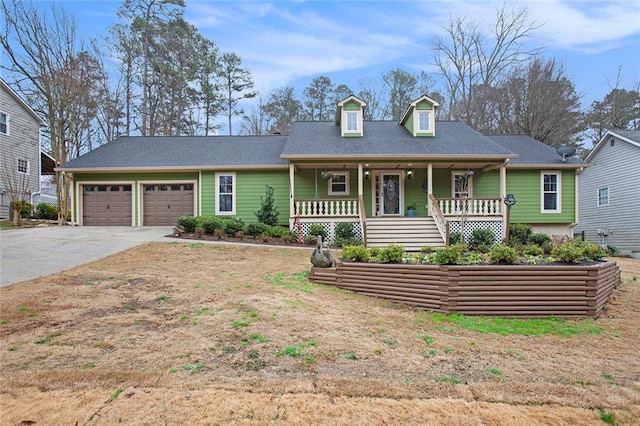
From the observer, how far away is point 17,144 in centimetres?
1928

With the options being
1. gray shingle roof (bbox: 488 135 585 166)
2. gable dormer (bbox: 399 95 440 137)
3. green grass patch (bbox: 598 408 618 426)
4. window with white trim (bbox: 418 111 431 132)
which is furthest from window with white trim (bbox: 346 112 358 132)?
green grass patch (bbox: 598 408 618 426)

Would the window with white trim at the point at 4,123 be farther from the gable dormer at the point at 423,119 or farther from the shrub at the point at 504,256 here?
the shrub at the point at 504,256

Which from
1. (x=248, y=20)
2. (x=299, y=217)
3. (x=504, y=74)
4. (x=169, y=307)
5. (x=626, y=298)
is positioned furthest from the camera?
(x=504, y=74)

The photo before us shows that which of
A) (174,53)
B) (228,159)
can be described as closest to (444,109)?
(228,159)

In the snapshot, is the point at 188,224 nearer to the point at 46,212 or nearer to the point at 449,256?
the point at 449,256

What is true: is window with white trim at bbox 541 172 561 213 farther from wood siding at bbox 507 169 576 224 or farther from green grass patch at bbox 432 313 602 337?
green grass patch at bbox 432 313 602 337

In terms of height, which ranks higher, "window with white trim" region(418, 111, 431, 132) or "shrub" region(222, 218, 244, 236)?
"window with white trim" region(418, 111, 431, 132)

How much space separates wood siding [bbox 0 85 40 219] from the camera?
1825 cm

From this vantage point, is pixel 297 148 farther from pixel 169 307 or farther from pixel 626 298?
pixel 626 298

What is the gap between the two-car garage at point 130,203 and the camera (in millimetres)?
15414

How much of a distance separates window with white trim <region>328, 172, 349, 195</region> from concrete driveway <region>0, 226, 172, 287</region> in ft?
22.4

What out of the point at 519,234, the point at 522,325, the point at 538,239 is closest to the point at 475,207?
the point at 519,234

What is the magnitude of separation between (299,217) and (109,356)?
9.78 m

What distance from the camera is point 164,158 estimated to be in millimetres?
15625
